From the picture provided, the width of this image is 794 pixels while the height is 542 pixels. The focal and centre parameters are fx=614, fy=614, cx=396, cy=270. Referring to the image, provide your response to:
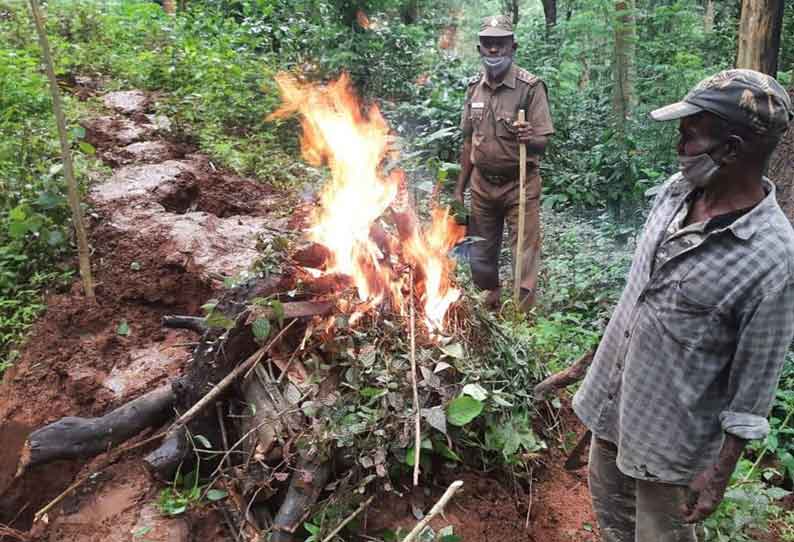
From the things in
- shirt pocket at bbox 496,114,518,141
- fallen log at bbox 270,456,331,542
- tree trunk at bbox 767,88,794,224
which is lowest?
fallen log at bbox 270,456,331,542

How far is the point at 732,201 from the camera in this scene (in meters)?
2.25

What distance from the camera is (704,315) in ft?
7.34

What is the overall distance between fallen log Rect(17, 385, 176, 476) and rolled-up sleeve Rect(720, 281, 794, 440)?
9.32ft

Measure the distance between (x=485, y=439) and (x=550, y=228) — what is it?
216 inches

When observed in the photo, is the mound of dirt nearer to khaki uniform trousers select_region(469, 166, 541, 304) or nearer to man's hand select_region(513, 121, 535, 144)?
khaki uniform trousers select_region(469, 166, 541, 304)

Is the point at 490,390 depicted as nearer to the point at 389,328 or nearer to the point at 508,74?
the point at 389,328

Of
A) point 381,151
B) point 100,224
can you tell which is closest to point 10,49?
point 100,224

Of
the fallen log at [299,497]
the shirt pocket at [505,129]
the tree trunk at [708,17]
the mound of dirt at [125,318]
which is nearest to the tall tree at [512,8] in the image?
the tree trunk at [708,17]

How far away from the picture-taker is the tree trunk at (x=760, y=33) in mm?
5070

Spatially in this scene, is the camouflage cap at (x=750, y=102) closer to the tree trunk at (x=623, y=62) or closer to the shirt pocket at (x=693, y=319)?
the shirt pocket at (x=693, y=319)

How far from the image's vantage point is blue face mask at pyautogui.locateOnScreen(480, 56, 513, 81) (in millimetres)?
5625

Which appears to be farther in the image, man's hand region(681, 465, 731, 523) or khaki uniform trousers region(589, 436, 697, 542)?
khaki uniform trousers region(589, 436, 697, 542)

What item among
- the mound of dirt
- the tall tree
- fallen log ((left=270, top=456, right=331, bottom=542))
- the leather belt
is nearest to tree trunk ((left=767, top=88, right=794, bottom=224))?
the leather belt

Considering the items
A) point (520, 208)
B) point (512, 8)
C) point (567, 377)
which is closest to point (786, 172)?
point (520, 208)
